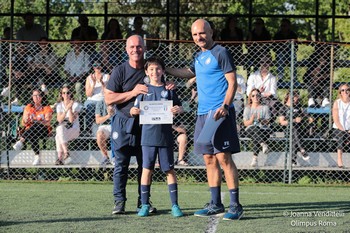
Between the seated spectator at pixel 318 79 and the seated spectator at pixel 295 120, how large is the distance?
47 centimetres

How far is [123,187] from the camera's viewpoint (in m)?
9.03

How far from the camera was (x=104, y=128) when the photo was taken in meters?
13.7

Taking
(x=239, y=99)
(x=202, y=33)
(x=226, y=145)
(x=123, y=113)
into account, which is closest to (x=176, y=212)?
(x=226, y=145)

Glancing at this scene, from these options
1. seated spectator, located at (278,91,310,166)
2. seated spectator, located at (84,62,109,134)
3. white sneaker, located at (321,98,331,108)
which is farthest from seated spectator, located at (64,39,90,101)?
white sneaker, located at (321,98,331,108)

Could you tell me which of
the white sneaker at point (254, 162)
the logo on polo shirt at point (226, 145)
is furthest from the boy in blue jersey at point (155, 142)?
the white sneaker at point (254, 162)

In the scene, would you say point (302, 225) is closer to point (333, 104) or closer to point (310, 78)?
point (333, 104)

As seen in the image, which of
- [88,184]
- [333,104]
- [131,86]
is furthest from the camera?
[333,104]

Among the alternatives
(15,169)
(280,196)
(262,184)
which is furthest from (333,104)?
(15,169)

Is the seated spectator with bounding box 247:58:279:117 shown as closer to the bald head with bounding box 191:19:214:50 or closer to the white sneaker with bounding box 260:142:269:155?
the white sneaker with bounding box 260:142:269:155

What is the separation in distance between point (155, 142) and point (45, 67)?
6675mm

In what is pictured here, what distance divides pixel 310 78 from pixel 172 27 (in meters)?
9.09

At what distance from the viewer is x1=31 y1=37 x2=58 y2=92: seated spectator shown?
49.1 feet

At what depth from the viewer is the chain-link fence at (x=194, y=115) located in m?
13.7

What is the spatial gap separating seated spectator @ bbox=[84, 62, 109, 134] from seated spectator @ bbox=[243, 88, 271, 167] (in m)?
2.53
